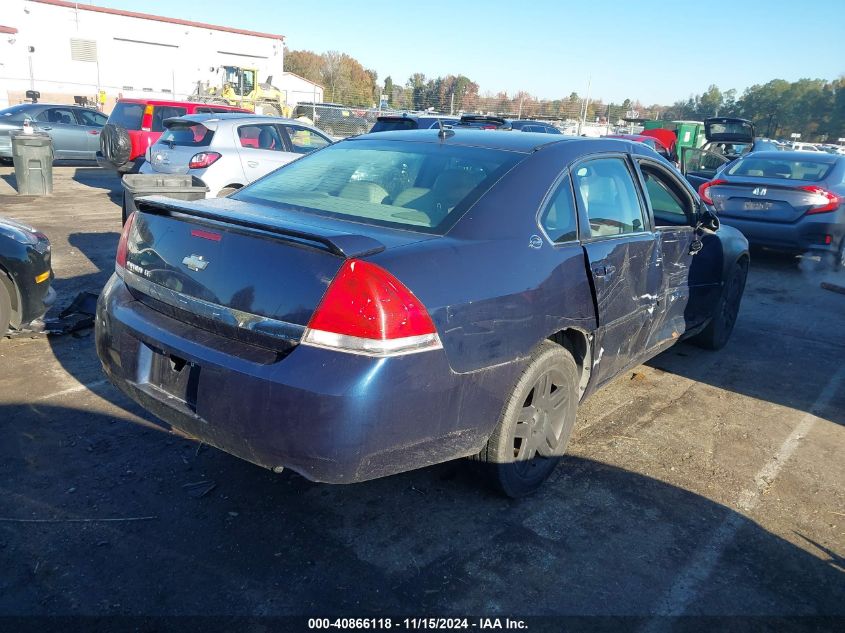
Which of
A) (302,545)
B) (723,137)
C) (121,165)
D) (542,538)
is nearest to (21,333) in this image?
(302,545)

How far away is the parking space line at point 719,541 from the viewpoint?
8.84 ft

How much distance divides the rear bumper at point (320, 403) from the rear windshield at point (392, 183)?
0.76 meters

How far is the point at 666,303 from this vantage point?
4500mm

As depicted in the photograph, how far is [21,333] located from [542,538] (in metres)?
4.09

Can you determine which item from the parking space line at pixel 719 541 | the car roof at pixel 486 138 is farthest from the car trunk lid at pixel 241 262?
the parking space line at pixel 719 541

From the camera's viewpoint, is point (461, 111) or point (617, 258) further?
point (461, 111)

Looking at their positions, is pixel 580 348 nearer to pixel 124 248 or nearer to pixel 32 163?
pixel 124 248

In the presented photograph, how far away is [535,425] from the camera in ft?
11.0

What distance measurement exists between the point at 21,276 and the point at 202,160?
16.1 ft

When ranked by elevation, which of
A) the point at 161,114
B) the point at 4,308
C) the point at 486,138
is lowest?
the point at 4,308

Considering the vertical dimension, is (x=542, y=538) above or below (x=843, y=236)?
below

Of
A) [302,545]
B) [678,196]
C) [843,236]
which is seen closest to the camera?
[302,545]

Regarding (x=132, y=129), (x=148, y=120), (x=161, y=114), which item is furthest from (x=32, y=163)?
(x=161, y=114)

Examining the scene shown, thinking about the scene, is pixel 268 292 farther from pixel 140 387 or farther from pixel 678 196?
pixel 678 196
